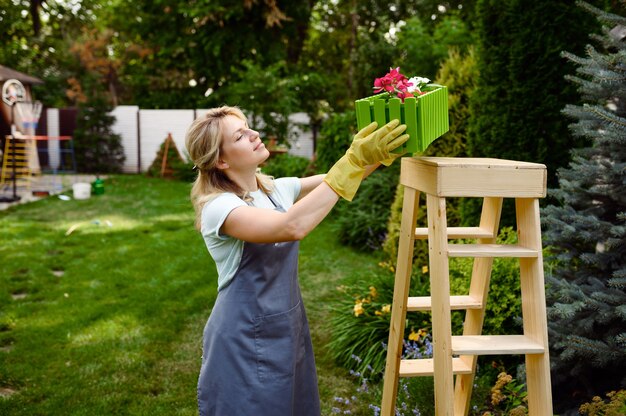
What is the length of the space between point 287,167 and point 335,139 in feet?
6.36

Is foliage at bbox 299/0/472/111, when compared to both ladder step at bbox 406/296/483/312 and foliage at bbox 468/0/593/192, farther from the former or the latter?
ladder step at bbox 406/296/483/312

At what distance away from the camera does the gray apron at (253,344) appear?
7.70 feet

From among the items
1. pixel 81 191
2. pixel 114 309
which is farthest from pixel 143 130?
pixel 114 309

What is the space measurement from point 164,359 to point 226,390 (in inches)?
95.9

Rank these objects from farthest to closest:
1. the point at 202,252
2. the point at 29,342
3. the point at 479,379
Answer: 1. the point at 202,252
2. the point at 29,342
3. the point at 479,379

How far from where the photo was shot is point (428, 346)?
12.5ft

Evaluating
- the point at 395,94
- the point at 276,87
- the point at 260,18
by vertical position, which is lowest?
the point at 395,94

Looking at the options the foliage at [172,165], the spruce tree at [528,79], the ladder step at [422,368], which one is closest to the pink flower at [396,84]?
the ladder step at [422,368]

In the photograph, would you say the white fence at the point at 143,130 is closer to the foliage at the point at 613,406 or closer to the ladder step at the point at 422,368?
the ladder step at the point at 422,368

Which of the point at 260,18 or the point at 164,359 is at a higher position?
the point at 260,18

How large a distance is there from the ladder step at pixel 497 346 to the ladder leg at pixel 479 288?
1.63 ft

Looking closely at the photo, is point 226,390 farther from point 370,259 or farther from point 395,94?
point 370,259

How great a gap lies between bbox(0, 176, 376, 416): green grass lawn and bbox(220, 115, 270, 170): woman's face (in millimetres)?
2039

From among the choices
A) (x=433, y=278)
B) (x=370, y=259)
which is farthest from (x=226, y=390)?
(x=370, y=259)
